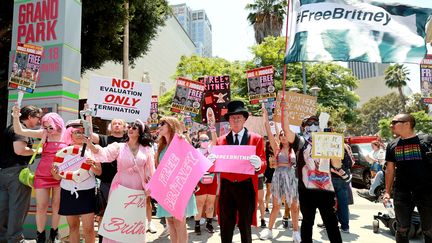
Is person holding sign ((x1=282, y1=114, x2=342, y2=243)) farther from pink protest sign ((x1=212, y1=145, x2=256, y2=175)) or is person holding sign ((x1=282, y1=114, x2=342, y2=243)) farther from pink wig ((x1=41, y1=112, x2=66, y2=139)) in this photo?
pink wig ((x1=41, y1=112, x2=66, y2=139))

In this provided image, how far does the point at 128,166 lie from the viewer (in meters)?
4.04

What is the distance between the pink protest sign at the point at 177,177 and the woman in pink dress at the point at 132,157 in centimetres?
18

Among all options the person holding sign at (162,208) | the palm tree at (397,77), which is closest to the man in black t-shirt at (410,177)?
the person holding sign at (162,208)

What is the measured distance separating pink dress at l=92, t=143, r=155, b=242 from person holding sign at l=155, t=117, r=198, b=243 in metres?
0.43

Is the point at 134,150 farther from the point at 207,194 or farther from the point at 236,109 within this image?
the point at 207,194

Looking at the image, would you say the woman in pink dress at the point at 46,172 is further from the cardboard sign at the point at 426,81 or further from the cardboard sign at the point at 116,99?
the cardboard sign at the point at 426,81

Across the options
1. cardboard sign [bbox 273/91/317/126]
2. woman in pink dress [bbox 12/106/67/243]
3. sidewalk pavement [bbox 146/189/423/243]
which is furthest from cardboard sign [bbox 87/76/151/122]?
cardboard sign [bbox 273/91/317/126]

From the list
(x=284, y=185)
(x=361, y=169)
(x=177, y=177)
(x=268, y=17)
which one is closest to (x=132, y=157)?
(x=177, y=177)

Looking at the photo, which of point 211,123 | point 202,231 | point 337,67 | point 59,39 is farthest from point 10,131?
point 337,67

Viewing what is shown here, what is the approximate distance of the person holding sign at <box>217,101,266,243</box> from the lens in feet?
13.7

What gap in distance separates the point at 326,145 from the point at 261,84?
12.2 ft

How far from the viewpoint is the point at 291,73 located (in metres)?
23.6

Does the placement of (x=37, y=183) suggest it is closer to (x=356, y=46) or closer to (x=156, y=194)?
(x=156, y=194)

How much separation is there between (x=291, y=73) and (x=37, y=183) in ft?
68.2
